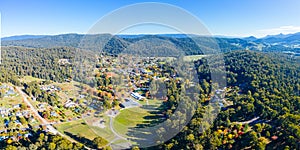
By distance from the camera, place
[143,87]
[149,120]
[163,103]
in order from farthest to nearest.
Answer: [143,87] → [163,103] → [149,120]

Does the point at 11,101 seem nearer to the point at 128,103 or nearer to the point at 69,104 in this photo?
the point at 69,104

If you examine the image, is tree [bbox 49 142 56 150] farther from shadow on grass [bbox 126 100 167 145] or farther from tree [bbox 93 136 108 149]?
shadow on grass [bbox 126 100 167 145]

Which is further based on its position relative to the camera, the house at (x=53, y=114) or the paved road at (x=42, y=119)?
the house at (x=53, y=114)

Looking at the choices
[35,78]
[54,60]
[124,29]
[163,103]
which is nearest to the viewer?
[124,29]

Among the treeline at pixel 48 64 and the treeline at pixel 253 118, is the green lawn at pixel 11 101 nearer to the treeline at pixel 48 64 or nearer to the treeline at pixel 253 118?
the treeline at pixel 48 64

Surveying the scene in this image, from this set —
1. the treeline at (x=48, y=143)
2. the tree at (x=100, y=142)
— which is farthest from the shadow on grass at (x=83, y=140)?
the tree at (x=100, y=142)

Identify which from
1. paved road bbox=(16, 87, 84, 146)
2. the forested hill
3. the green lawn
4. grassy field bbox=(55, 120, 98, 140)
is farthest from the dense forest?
the green lawn

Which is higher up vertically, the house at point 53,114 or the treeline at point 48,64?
the treeline at point 48,64

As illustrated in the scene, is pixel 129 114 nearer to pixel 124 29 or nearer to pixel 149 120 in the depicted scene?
pixel 149 120

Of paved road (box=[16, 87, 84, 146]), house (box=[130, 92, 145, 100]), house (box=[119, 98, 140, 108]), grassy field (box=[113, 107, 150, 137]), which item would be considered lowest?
paved road (box=[16, 87, 84, 146])

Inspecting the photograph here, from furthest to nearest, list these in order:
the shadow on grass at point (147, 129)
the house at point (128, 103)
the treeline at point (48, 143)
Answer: the house at point (128, 103), the shadow on grass at point (147, 129), the treeline at point (48, 143)

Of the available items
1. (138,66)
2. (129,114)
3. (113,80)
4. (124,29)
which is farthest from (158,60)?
(124,29)
